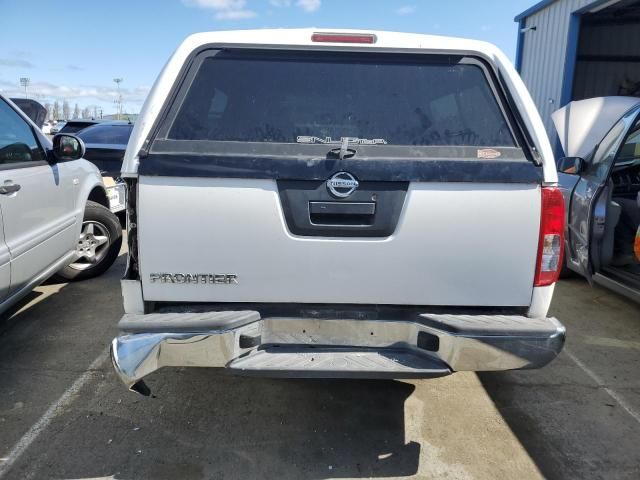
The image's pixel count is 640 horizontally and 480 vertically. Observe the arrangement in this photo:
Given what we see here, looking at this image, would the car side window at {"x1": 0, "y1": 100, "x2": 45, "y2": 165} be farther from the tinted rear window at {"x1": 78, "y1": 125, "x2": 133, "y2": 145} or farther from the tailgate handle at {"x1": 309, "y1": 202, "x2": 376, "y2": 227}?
the tinted rear window at {"x1": 78, "y1": 125, "x2": 133, "y2": 145}

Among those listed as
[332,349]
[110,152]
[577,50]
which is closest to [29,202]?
[332,349]

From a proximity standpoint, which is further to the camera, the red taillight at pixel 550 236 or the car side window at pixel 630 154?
the car side window at pixel 630 154

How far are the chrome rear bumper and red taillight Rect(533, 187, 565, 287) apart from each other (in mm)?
220

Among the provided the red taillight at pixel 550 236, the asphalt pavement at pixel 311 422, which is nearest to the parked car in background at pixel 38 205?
the asphalt pavement at pixel 311 422

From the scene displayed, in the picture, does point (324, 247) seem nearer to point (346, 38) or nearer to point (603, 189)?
point (346, 38)

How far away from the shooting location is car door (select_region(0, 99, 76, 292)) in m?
3.46

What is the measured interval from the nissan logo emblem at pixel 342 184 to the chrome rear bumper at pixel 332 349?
61 centimetres

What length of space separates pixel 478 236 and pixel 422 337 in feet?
1.75

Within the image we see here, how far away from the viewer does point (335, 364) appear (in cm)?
228

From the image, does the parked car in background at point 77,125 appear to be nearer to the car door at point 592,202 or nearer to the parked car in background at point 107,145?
the parked car in background at point 107,145

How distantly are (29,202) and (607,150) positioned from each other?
4.77 meters

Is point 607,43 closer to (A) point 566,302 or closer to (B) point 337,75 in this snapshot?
(A) point 566,302

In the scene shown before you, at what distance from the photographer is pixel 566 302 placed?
5.08 metres

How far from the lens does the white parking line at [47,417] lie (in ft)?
8.43
